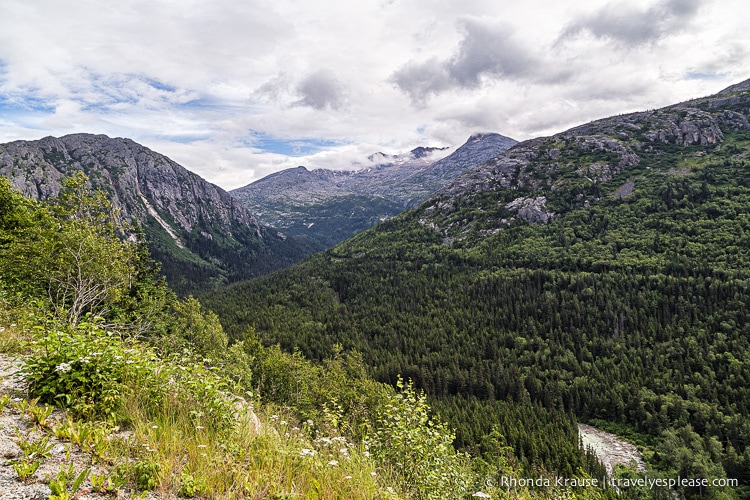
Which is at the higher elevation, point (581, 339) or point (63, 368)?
point (63, 368)

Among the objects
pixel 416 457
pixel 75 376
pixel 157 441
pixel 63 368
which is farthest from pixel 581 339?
pixel 63 368

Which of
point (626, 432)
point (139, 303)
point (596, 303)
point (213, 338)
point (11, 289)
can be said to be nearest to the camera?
point (11, 289)

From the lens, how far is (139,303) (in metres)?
36.7

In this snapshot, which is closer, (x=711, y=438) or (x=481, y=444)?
(x=481, y=444)

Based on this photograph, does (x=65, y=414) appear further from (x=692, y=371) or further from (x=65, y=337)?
(x=692, y=371)

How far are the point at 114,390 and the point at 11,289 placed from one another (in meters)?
23.6

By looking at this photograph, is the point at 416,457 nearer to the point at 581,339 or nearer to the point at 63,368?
the point at 63,368

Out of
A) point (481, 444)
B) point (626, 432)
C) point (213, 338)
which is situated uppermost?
point (213, 338)

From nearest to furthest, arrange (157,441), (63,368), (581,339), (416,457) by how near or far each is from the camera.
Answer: (157,441) → (63,368) → (416,457) → (581,339)

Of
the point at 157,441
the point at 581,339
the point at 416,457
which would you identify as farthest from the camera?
the point at 581,339

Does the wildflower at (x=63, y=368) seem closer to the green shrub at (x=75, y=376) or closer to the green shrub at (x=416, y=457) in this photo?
the green shrub at (x=75, y=376)

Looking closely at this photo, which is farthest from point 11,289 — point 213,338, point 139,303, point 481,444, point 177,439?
point 481,444

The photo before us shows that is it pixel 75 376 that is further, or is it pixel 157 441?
pixel 75 376

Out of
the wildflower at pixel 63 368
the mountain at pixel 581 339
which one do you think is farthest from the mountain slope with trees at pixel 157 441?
the mountain at pixel 581 339
